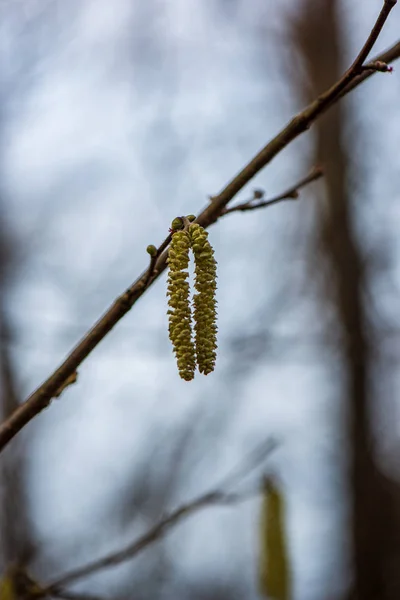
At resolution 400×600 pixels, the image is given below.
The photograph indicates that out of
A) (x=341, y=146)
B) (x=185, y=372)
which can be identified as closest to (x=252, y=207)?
(x=185, y=372)

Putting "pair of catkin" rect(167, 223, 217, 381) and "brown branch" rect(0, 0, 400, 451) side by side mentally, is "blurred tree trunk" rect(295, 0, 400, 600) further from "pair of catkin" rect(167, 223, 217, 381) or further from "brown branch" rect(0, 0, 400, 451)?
"pair of catkin" rect(167, 223, 217, 381)

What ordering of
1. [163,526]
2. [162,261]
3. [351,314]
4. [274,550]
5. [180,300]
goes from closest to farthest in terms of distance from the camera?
[180,300], [162,261], [163,526], [274,550], [351,314]

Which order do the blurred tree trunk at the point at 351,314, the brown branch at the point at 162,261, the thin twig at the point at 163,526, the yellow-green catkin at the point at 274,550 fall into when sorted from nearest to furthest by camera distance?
the brown branch at the point at 162,261
the thin twig at the point at 163,526
the yellow-green catkin at the point at 274,550
the blurred tree trunk at the point at 351,314

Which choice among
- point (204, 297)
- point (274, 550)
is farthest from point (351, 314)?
point (204, 297)

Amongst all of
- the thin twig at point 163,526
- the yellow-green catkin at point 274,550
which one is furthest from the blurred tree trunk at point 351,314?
the thin twig at point 163,526

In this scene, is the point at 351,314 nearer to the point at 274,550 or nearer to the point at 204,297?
the point at 274,550

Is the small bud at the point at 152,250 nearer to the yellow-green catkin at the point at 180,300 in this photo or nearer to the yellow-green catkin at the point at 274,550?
the yellow-green catkin at the point at 180,300
